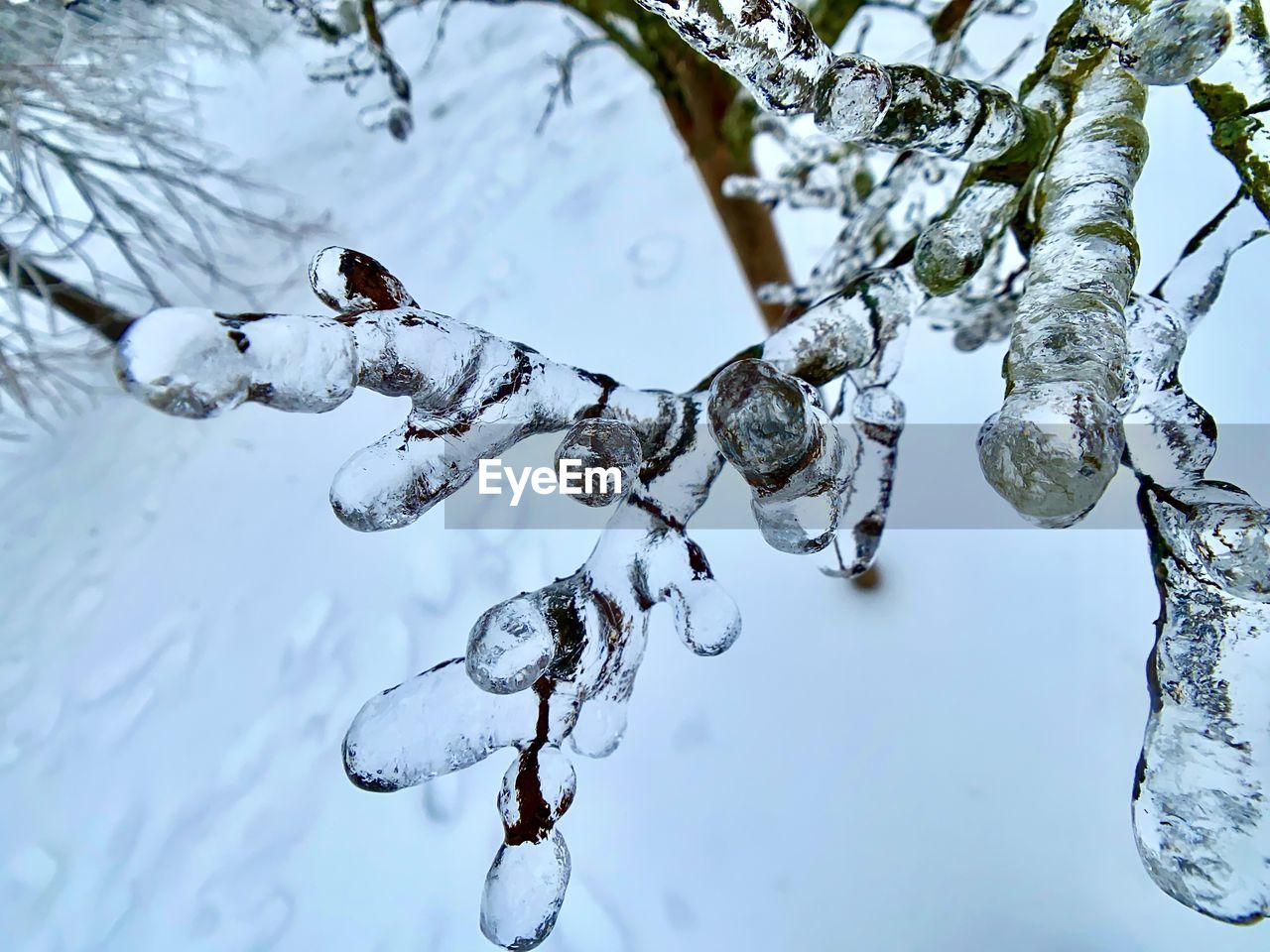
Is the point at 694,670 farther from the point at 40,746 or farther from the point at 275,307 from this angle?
the point at 275,307

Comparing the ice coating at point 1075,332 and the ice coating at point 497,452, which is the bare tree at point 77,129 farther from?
the ice coating at point 1075,332

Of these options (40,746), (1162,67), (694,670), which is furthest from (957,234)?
(40,746)

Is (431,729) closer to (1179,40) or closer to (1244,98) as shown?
(1179,40)

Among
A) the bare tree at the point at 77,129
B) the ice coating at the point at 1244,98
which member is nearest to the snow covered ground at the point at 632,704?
the bare tree at the point at 77,129

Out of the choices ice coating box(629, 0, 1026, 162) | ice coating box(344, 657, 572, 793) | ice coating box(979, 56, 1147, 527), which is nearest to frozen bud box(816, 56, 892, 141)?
ice coating box(629, 0, 1026, 162)

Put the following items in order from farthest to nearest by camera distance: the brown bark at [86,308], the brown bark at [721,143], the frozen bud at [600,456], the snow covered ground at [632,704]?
the brown bark at [86,308], the snow covered ground at [632,704], the brown bark at [721,143], the frozen bud at [600,456]

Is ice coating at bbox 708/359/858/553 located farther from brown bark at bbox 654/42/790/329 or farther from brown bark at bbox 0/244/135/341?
brown bark at bbox 0/244/135/341

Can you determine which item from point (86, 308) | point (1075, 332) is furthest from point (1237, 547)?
point (86, 308)
